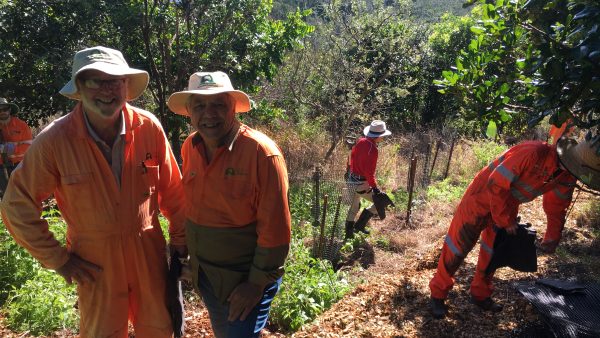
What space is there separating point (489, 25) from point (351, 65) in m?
7.89

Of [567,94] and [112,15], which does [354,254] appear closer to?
[567,94]

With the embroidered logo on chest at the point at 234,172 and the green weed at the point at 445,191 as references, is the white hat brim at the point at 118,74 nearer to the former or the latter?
the embroidered logo on chest at the point at 234,172

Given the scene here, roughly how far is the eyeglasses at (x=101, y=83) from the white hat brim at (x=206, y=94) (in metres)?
0.32

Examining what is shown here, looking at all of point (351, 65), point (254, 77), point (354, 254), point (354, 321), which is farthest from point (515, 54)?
point (351, 65)

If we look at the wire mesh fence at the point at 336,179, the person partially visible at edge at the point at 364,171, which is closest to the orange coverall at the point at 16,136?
the wire mesh fence at the point at 336,179

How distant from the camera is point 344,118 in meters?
11.4

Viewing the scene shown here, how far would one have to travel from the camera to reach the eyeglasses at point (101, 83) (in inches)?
86.3

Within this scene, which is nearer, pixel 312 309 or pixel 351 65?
pixel 312 309

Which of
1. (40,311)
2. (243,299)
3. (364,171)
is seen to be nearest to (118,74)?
(243,299)

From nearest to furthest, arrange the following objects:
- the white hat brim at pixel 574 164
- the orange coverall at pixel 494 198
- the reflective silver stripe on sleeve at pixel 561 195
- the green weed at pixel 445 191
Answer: the white hat brim at pixel 574 164 < the orange coverall at pixel 494 198 < the reflective silver stripe on sleeve at pixel 561 195 < the green weed at pixel 445 191

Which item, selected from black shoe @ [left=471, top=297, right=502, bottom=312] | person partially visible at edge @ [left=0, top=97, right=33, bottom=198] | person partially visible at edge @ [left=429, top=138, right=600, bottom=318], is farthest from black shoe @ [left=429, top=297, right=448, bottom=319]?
person partially visible at edge @ [left=0, top=97, right=33, bottom=198]

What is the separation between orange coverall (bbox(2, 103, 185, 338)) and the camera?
2.19 meters

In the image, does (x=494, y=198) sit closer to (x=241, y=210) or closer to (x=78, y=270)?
(x=241, y=210)

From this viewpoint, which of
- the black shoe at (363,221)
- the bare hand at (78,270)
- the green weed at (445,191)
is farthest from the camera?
the green weed at (445,191)
